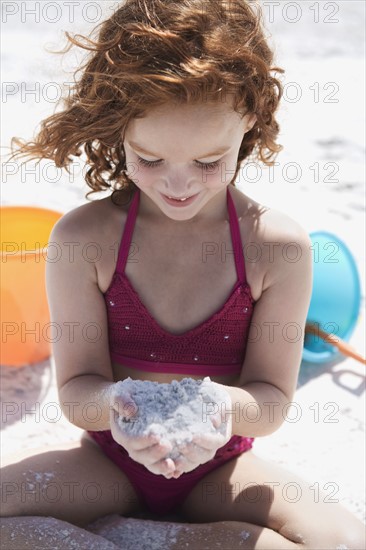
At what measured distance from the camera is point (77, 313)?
1.63m

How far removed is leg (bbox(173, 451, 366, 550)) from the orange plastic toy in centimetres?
73

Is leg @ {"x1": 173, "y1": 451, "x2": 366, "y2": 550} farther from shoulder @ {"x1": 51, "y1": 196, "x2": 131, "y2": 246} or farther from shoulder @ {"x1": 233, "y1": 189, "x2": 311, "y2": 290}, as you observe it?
shoulder @ {"x1": 51, "y1": 196, "x2": 131, "y2": 246}

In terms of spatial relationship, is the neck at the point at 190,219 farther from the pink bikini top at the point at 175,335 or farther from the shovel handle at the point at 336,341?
the shovel handle at the point at 336,341

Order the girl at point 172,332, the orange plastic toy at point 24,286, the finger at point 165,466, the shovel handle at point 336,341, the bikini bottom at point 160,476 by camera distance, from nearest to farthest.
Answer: the finger at point 165,466 → the girl at point 172,332 → the bikini bottom at point 160,476 → the orange plastic toy at point 24,286 → the shovel handle at point 336,341

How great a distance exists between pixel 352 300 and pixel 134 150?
1.10 meters

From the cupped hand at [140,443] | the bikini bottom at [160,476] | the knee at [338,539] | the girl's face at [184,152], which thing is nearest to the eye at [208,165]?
the girl's face at [184,152]

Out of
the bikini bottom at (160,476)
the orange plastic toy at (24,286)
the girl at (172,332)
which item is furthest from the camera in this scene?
the orange plastic toy at (24,286)

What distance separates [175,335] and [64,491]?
1.25 ft

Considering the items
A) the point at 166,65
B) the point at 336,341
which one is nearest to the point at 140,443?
the point at 166,65

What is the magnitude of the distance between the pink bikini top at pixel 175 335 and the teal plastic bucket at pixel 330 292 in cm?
70

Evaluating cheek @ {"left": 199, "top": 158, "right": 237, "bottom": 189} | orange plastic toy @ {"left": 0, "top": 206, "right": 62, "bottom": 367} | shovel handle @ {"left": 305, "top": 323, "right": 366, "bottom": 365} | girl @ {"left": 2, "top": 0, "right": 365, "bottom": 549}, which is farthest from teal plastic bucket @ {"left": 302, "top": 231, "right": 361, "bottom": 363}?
cheek @ {"left": 199, "top": 158, "right": 237, "bottom": 189}

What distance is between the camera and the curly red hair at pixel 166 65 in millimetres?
1339

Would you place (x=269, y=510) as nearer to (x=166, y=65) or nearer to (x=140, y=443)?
(x=140, y=443)

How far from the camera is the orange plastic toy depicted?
83.1 inches
